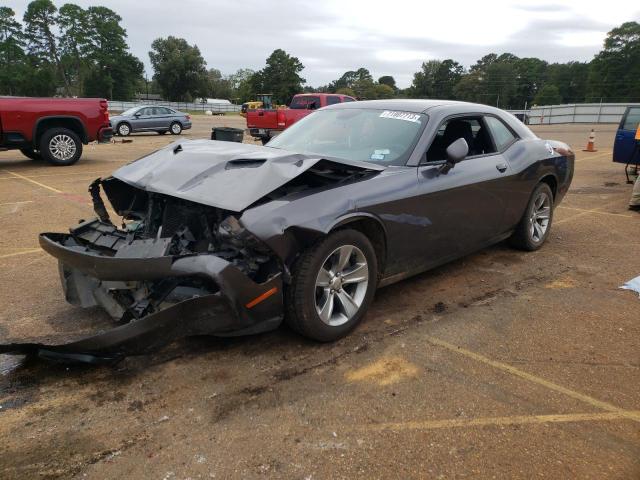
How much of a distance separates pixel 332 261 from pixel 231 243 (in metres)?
0.70

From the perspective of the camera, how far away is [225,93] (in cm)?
11362

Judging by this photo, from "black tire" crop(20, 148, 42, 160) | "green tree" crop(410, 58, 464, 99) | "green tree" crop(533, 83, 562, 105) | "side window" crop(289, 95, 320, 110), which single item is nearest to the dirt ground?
"black tire" crop(20, 148, 42, 160)

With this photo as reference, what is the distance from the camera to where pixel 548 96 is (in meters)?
70.2

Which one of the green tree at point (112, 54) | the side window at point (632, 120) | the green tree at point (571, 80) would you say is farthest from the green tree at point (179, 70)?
the side window at point (632, 120)

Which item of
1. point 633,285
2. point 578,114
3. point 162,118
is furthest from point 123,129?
point 578,114

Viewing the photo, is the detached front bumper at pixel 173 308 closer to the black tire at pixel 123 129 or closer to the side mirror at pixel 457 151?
the side mirror at pixel 457 151

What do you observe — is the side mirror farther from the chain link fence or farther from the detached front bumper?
the chain link fence

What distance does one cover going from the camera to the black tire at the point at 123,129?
2192 cm

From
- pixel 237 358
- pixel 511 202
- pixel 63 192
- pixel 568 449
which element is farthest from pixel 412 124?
pixel 63 192

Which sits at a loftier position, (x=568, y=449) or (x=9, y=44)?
(x=9, y=44)

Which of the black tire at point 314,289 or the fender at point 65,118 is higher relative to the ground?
the fender at point 65,118

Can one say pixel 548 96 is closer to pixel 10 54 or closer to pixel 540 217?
pixel 540 217

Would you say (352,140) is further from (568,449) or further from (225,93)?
(225,93)

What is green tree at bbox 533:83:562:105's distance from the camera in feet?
229
